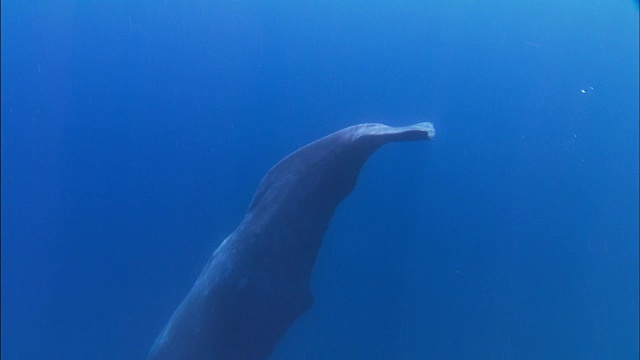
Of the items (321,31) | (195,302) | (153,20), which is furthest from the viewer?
(321,31)

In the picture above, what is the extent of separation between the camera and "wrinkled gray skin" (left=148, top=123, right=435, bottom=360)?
3.89 metres

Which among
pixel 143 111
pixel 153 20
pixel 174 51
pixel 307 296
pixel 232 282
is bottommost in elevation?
pixel 307 296

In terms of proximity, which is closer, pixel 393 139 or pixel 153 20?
pixel 393 139

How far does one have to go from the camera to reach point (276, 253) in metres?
3.95

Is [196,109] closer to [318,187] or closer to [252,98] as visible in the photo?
[252,98]

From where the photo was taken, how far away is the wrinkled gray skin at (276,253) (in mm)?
3887

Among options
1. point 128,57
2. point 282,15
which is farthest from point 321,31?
point 128,57

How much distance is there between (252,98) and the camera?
19297 mm

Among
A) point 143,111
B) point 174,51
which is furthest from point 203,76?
point 143,111

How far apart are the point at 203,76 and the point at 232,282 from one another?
15.8 meters

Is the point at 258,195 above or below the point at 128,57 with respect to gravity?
below

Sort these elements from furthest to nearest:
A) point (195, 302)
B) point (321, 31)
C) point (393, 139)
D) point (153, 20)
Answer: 1. point (321, 31)
2. point (153, 20)
3. point (195, 302)
4. point (393, 139)

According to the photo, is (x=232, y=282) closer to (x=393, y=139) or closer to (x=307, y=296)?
(x=307, y=296)

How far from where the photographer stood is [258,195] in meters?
4.35
